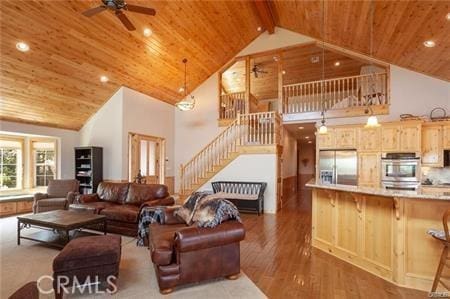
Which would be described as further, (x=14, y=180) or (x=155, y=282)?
(x=14, y=180)

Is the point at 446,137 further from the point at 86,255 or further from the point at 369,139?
the point at 86,255

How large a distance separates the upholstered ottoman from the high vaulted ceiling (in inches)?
166

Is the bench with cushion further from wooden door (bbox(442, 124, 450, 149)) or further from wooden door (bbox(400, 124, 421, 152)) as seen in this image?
wooden door (bbox(442, 124, 450, 149))

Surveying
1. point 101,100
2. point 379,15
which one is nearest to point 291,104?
point 379,15

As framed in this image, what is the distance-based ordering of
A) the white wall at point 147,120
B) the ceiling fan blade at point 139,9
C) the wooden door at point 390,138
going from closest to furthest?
the ceiling fan blade at point 139,9
the wooden door at point 390,138
the white wall at point 147,120

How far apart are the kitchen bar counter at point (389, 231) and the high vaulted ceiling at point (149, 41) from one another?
339cm

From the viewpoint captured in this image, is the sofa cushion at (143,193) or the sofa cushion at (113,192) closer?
the sofa cushion at (143,193)

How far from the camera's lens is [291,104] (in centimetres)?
834

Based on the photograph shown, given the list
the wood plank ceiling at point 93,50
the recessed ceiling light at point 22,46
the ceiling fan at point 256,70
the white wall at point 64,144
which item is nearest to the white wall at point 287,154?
the ceiling fan at point 256,70

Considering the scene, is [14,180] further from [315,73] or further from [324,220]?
[315,73]

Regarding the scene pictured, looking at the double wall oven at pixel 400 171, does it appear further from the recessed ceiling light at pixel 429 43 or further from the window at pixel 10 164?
the window at pixel 10 164

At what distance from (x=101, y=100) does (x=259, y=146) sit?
4.86m

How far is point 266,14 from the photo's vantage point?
727 centimetres

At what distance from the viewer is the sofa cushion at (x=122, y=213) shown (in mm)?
4578
